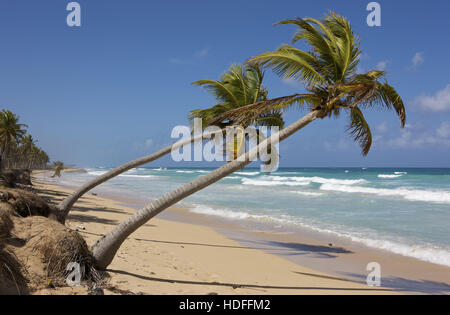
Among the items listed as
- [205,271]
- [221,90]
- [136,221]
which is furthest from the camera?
[221,90]

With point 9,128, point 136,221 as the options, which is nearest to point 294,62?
point 136,221

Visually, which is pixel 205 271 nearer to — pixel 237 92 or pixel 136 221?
pixel 136 221

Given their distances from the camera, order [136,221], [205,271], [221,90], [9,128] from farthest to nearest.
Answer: [9,128] < [221,90] < [205,271] < [136,221]

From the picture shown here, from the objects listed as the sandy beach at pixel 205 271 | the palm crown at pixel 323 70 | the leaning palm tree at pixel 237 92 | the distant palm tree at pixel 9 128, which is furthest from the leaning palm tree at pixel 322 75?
the distant palm tree at pixel 9 128

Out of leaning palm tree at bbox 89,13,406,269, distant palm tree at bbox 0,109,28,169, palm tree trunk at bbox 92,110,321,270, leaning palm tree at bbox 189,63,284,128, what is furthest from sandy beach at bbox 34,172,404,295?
distant palm tree at bbox 0,109,28,169

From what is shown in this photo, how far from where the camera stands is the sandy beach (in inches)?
217

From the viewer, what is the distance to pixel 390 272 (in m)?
7.87

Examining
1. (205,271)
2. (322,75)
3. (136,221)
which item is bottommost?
(205,271)

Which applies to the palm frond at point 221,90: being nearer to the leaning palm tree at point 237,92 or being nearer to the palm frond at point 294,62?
the leaning palm tree at point 237,92

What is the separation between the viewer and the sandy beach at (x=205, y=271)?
551cm

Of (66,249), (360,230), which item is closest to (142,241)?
(66,249)

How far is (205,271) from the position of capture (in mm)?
6887
